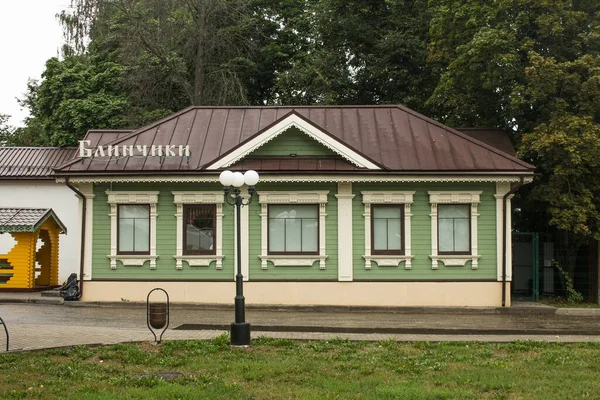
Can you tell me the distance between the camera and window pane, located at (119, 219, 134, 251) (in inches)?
883

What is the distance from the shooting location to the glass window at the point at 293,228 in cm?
2229

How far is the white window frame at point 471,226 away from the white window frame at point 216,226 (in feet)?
19.4

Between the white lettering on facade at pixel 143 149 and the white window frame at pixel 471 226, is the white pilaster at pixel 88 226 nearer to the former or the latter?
the white lettering on facade at pixel 143 149

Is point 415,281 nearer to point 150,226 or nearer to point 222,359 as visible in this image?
point 150,226

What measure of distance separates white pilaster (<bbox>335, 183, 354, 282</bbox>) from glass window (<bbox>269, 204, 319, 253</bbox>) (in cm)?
67

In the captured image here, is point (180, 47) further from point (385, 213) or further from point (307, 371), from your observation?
point (307, 371)

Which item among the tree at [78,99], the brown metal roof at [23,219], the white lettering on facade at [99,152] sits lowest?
the brown metal roof at [23,219]

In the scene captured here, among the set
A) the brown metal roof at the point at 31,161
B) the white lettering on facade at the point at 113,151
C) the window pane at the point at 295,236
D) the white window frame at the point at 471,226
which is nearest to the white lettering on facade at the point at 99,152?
the white lettering on facade at the point at 113,151

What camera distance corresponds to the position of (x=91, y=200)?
73.6 feet

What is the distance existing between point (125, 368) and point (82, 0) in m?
30.9

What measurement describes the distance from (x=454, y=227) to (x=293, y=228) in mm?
4557

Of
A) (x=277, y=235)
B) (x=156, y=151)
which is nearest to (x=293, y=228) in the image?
(x=277, y=235)

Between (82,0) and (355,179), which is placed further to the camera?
(82,0)

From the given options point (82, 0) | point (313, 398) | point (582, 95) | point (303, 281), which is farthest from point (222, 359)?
point (82, 0)
